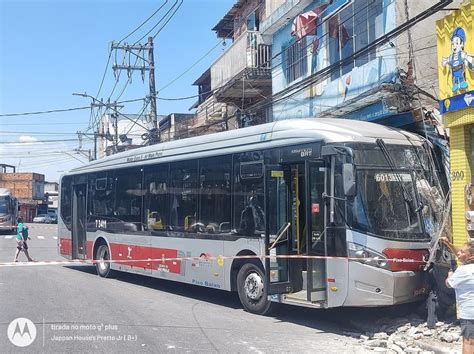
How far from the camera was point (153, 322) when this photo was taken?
28.3 feet

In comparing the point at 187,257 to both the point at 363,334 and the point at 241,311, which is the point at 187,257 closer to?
the point at 241,311

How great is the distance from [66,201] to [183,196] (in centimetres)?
683

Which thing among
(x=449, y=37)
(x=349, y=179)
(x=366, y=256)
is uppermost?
(x=449, y=37)

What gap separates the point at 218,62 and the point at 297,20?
7.10 m

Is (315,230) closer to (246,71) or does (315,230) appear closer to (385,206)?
(385,206)

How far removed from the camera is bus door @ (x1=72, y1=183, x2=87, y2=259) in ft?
52.0

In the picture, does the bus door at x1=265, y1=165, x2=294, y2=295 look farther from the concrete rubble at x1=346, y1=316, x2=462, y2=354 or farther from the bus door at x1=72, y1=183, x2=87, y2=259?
the bus door at x1=72, y1=183, x2=87, y2=259

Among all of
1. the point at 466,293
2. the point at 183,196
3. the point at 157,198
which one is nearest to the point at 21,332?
the point at 183,196

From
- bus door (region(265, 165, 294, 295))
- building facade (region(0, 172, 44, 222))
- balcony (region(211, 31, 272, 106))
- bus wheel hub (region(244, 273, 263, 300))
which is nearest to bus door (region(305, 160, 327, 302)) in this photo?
bus door (region(265, 165, 294, 295))

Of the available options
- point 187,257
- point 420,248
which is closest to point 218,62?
point 187,257

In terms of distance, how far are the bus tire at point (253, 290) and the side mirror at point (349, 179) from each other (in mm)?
2456

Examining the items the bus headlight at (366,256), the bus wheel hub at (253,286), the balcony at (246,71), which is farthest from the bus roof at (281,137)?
the balcony at (246,71)

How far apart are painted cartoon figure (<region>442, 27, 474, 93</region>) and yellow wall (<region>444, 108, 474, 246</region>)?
408 millimetres

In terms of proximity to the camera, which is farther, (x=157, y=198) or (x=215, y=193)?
(x=157, y=198)
